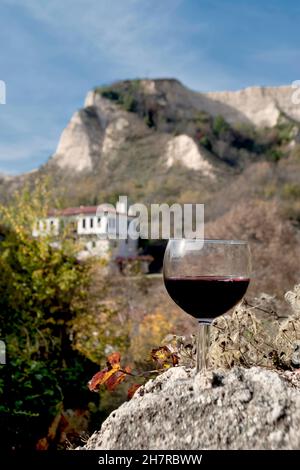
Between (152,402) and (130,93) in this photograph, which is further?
(130,93)

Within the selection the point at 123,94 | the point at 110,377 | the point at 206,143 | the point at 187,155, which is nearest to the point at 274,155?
the point at 206,143

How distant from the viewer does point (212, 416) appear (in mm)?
1080

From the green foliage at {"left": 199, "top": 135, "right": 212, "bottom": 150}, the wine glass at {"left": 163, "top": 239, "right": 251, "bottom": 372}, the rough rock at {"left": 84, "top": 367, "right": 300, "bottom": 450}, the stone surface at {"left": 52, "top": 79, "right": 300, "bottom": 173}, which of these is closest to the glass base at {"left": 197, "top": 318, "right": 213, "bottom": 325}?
the wine glass at {"left": 163, "top": 239, "right": 251, "bottom": 372}

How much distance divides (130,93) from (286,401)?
7576cm

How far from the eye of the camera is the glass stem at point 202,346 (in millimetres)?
1347

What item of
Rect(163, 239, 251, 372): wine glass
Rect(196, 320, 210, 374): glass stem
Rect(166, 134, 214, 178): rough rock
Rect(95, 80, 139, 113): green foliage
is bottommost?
Rect(196, 320, 210, 374): glass stem

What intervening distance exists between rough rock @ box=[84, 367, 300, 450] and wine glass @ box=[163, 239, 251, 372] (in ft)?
0.99

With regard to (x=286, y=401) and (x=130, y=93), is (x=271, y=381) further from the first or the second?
(x=130, y=93)

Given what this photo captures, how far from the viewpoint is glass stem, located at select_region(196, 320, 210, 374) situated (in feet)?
4.42

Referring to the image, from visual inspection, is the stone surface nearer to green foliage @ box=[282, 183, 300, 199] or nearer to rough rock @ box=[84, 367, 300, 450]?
green foliage @ box=[282, 183, 300, 199]

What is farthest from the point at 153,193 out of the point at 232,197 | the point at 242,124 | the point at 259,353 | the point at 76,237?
the point at 259,353

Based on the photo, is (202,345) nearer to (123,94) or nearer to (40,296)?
(40,296)

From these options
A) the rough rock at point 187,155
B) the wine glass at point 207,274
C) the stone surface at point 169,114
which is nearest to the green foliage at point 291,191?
the rough rock at point 187,155

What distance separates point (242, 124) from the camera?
79688mm
